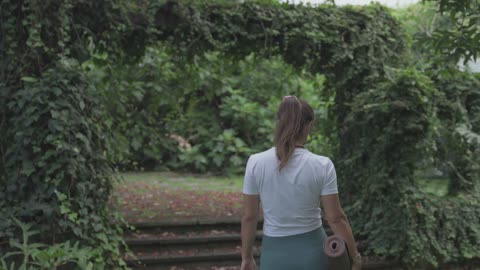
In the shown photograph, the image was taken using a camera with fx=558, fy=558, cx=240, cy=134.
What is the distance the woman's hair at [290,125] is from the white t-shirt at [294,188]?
0.14 ft

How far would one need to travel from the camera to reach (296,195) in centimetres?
284

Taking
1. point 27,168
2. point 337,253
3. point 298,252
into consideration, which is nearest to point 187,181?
point 27,168

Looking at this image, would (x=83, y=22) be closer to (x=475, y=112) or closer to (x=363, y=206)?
(x=363, y=206)

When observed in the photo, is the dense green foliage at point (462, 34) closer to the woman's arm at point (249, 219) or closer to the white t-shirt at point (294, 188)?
the white t-shirt at point (294, 188)

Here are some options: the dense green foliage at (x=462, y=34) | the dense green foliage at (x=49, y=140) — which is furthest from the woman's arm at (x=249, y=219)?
the dense green foliage at (x=49, y=140)

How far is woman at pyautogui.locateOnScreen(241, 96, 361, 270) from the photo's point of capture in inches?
111

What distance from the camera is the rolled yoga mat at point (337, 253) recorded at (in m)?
2.68

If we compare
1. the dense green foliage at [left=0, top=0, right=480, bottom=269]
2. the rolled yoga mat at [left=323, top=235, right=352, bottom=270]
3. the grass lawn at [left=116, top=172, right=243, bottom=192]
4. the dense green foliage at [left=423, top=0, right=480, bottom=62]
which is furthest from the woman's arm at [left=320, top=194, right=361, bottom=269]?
the grass lawn at [left=116, top=172, right=243, bottom=192]

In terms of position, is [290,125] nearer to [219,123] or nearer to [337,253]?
[337,253]

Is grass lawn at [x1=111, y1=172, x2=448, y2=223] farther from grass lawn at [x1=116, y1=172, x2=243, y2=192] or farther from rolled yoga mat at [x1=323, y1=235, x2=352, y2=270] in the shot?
rolled yoga mat at [x1=323, y1=235, x2=352, y2=270]

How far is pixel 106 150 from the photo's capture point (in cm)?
612

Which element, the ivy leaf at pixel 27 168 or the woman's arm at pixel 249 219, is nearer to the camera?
the woman's arm at pixel 249 219

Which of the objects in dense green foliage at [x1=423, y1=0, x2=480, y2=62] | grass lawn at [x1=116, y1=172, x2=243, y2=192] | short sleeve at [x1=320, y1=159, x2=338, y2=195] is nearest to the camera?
short sleeve at [x1=320, y1=159, x2=338, y2=195]

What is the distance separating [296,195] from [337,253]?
354mm
